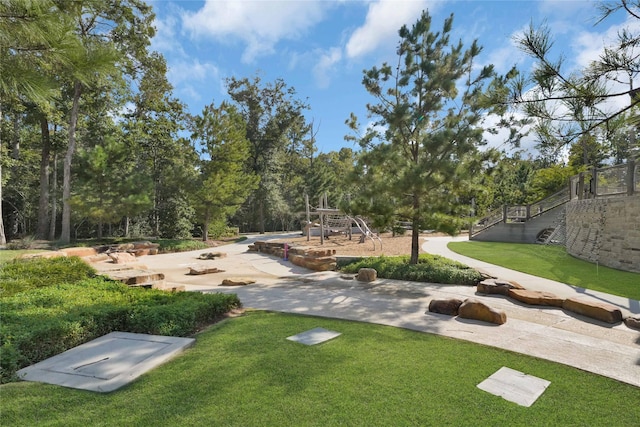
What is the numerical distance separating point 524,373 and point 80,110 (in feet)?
71.2

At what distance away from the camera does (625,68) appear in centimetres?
272

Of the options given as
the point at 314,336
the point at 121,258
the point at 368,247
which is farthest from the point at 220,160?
the point at 314,336

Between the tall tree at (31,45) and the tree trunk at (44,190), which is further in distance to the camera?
the tree trunk at (44,190)

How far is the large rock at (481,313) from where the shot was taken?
4.64 metres

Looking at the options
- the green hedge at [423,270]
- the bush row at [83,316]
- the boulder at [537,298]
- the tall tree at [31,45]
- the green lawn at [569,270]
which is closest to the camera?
the tall tree at [31,45]

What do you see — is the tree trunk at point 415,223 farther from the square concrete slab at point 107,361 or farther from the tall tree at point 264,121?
the tall tree at point 264,121

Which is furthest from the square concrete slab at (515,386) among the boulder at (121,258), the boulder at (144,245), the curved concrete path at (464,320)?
the boulder at (144,245)

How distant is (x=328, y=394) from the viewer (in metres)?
2.63

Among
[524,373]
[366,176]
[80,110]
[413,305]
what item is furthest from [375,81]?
[80,110]

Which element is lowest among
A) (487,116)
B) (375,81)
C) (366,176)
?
(366,176)

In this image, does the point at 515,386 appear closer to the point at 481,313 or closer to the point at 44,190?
the point at 481,313

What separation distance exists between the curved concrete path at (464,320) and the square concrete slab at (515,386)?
26.7 inches

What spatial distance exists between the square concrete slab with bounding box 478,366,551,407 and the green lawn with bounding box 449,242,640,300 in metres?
4.73

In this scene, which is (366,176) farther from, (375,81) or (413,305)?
(413,305)
